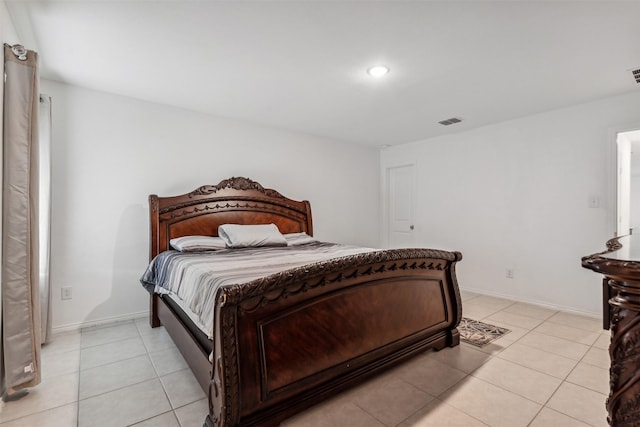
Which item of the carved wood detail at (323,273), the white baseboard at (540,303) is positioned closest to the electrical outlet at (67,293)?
the carved wood detail at (323,273)

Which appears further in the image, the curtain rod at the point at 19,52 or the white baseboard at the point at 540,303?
the white baseboard at the point at 540,303

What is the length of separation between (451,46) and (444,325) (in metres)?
2.08

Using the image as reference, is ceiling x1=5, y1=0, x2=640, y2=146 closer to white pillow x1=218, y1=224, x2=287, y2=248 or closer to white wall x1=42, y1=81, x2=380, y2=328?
white wall x1=42, y1=81, x2=380, y2=328

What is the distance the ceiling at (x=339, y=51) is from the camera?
70.9 inches

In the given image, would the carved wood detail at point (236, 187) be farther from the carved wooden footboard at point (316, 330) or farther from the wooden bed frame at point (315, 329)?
the carved wooden footboard at point (316, 330)

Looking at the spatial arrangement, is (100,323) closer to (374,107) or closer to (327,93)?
(327,93)

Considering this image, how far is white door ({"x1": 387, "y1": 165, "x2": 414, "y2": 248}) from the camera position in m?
5.13

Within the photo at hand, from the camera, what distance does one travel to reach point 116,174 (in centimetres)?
308

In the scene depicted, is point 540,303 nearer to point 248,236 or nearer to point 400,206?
point 400,206

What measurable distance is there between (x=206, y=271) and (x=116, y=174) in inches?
74.2

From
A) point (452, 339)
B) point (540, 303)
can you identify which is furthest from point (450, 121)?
point (452, 339)

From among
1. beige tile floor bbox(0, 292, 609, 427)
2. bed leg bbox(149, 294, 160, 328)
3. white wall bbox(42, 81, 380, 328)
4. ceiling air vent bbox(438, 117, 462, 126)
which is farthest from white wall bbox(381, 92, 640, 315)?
bed leg bbox(149, 294, 160, 328)

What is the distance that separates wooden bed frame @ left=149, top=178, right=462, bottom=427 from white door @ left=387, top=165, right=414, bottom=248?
8.82 feet

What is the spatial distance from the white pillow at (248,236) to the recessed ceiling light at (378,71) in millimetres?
1883
